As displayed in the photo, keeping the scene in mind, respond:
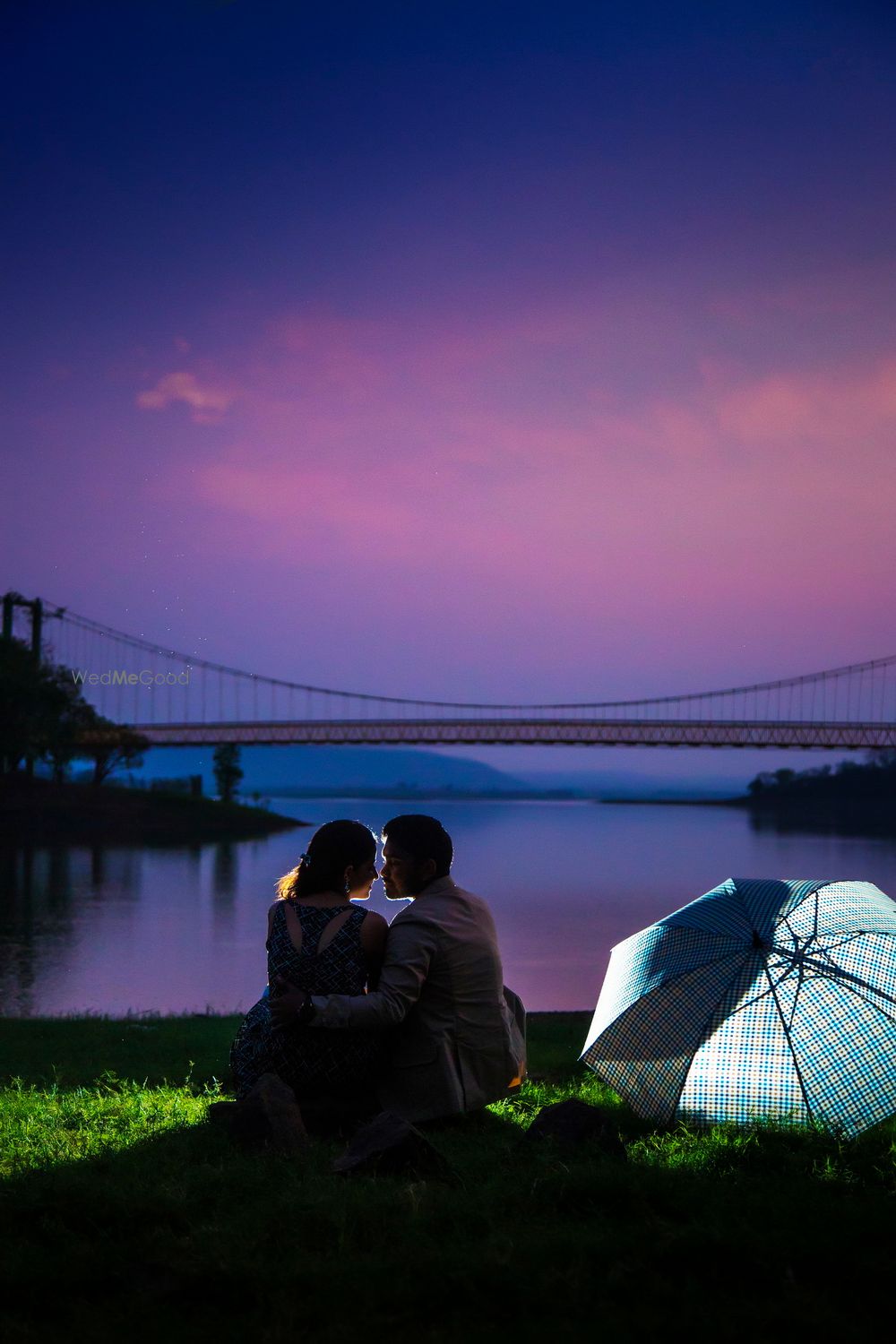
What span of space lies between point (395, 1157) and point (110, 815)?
45240 millimetres

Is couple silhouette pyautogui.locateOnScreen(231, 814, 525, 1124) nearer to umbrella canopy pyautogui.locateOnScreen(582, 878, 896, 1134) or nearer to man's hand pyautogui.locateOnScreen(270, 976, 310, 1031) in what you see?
man's hand pyautogui.locateOnScreen(270, 976, 310, 1031)

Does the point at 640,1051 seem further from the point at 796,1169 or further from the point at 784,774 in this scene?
the point at 784,774

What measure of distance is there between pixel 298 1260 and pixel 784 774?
83399 millimetres

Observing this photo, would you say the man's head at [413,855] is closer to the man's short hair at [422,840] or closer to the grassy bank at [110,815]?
the man's short hair at [422,840]

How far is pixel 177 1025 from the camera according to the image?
8.80 metres

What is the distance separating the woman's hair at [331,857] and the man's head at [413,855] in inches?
3.7

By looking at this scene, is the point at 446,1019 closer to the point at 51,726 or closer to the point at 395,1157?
the point at 395,1157

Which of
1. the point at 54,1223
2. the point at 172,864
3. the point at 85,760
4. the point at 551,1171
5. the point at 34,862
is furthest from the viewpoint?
the point at 85,760

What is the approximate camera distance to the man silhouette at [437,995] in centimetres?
435

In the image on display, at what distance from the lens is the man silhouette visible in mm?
4352

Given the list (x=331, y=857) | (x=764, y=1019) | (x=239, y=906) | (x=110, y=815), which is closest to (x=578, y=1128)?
(x=764, y=1019)

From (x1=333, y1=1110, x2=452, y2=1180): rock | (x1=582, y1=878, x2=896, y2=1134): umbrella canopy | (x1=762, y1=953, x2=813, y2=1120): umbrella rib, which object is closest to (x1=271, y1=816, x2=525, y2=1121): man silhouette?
(x1=582, y1=878, x2=896, y2=1134): umbrella canopy

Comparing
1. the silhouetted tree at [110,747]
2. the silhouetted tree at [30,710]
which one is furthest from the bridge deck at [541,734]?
the silhouetted tree at [30,710]

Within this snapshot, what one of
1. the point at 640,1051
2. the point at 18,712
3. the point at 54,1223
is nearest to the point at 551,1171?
the point at 640,1051
